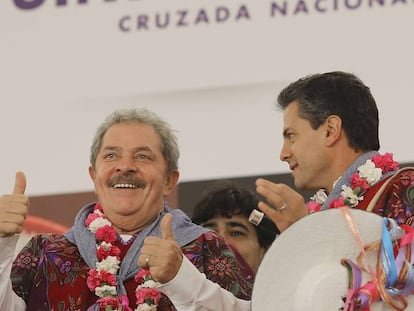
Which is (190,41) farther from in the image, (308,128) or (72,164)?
(308,128)

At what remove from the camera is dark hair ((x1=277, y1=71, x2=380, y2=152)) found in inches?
145

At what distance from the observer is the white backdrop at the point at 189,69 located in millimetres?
4641

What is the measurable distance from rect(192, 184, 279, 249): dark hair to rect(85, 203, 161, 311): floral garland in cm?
81

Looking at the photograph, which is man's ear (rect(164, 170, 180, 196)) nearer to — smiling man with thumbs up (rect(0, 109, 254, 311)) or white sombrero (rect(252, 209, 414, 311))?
smiling man with thumbs up (rect(0, 109, 254, 311))

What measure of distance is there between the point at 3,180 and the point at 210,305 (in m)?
1.79

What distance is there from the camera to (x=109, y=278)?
3.68m

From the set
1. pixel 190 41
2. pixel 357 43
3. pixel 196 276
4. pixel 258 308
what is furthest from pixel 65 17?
pixel 258 308

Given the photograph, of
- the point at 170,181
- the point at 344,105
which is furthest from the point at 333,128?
the point at 170,181

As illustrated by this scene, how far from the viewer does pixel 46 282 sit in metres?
3.70

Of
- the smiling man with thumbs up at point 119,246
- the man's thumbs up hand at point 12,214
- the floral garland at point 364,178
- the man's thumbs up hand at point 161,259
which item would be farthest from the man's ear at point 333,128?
the man's thumbs up hand at point 12,214

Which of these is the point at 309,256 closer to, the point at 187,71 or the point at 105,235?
the point at 105,235

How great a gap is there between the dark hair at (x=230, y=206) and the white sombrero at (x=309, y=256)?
61.2 inches

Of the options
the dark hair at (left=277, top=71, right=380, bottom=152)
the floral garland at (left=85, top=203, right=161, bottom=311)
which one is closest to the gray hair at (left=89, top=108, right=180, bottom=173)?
the floral garland at (left=85, top=203, right=161, bottom=311)

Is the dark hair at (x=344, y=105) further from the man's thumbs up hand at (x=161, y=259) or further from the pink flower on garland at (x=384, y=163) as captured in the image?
the man's thumbs up hand at (x=161, y=259)
